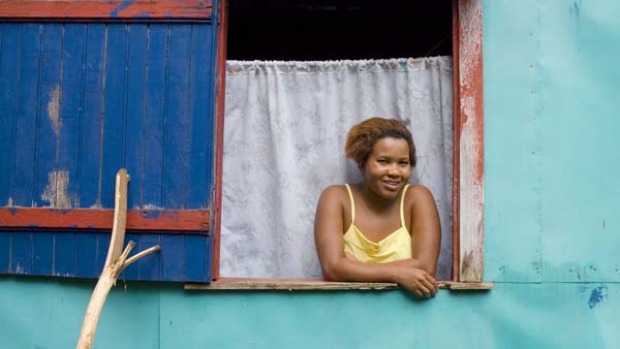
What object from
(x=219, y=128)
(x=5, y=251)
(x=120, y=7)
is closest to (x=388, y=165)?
(x=219, y=128)

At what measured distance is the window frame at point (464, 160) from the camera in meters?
3.51

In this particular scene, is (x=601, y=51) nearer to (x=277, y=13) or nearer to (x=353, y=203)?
(x=353, y=203)

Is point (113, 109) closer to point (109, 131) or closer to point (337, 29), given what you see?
point (109, 131)

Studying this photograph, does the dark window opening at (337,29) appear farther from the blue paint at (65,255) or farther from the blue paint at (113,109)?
the blue paint at (65,255)

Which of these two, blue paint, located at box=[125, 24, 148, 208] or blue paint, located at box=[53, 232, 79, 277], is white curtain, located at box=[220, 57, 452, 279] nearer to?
blue paint, located at box=[125, 24, 148, 208]

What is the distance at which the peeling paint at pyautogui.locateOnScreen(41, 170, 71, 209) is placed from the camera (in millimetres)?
3539

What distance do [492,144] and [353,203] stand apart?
679 millimetres

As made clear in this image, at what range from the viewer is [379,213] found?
3.79m

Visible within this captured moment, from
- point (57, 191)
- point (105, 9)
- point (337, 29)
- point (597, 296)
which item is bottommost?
point (597, 296)

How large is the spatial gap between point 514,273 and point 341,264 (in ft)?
2.45

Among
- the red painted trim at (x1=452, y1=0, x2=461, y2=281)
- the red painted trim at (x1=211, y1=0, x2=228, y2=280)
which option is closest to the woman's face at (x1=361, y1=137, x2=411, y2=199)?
the red painted trim at (x1=452, y1=0, x2=461, y2=281)

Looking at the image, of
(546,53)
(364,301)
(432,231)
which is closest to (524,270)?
(432,231)

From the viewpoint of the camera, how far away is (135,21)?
11.7ft

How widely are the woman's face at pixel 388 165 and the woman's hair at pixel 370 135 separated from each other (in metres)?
0.03
